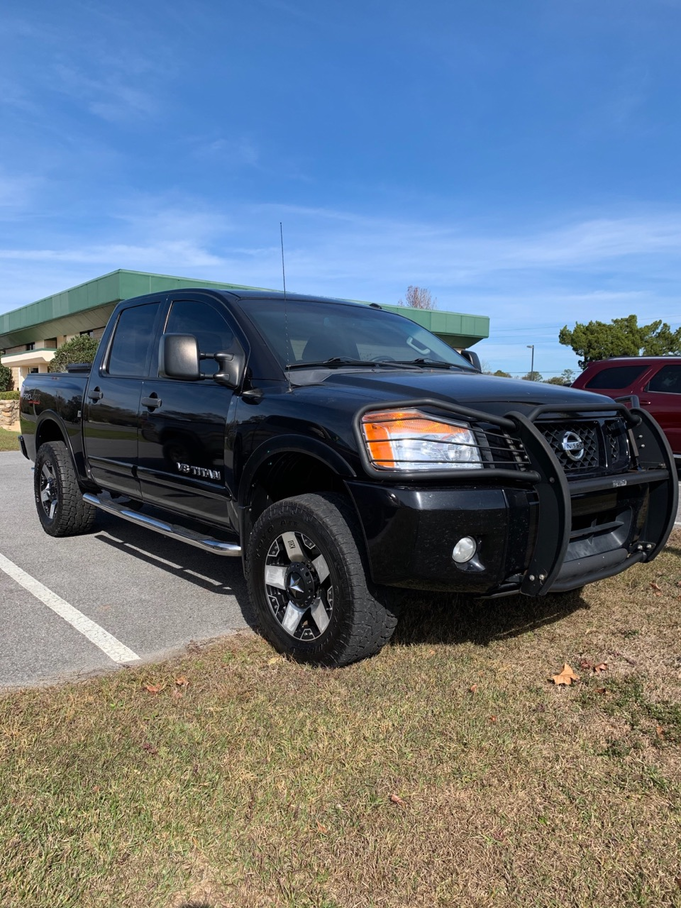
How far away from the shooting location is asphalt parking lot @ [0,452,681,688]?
380cm

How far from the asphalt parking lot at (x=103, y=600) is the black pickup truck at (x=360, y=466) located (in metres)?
0.49

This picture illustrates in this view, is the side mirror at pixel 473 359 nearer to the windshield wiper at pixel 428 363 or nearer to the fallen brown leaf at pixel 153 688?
the windshield wiper at pixel 428 363

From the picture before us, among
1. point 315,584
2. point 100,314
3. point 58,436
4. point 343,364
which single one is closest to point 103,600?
point 315,584

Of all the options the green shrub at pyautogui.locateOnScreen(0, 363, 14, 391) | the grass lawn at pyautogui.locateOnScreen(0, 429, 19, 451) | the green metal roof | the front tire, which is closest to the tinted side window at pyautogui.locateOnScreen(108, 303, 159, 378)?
the front tire

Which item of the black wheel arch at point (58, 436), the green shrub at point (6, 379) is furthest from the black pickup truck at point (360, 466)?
the green shrub at point (6, 379)

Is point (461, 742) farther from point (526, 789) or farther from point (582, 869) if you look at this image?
point (582, 869)

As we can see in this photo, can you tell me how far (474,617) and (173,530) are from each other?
1.90 metres

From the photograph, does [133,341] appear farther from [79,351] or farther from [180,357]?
[79,351]

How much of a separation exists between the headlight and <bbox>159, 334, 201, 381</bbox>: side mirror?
4.19 feet

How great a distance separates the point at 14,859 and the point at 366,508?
172 cm

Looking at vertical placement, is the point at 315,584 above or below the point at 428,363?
below

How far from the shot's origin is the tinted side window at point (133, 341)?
512 centimetres

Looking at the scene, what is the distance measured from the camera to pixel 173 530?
4.54m

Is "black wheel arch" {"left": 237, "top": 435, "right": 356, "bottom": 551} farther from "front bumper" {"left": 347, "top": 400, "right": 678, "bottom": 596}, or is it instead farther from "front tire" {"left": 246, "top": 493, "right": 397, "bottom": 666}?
"front bumper" {"left": 347, "top": 400, "right": 678, "bottom": 596}
